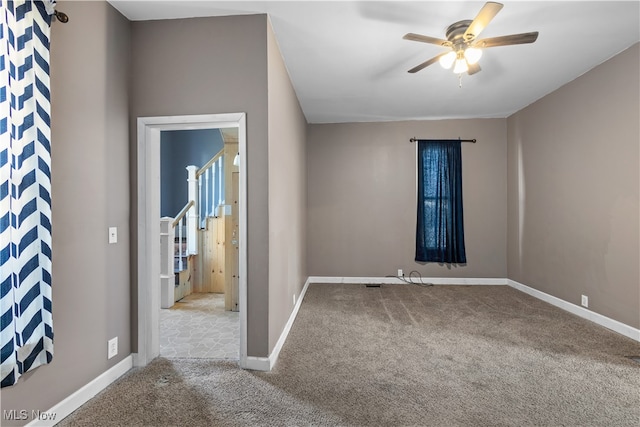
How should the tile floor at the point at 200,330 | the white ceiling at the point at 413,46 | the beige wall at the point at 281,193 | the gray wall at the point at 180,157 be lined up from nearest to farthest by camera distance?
the white ceiling at the point at 413,46, the beige wall at the point at 281,193, the tile floor at the point at 200,330, the gray wall at the point at 180,157

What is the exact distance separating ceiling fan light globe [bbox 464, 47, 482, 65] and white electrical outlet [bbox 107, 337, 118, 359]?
3.41 meters

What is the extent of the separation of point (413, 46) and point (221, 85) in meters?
1.78

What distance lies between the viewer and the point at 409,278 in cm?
495

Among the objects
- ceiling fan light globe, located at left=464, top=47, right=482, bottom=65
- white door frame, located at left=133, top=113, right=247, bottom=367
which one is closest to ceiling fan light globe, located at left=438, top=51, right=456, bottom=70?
ceiling fan light globe, located at left=464, top=47, right=482, bottom=65

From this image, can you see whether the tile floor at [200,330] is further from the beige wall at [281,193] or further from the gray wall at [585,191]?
the gray wall at [585,191]

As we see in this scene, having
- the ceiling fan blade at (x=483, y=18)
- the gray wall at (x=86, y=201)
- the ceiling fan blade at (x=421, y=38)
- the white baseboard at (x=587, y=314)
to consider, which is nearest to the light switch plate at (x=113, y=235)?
the gray wall at (x=86, y=201)

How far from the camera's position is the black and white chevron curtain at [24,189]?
4.71 feet

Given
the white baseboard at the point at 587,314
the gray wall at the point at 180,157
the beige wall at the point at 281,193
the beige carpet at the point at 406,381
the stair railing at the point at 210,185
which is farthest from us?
the gray wall at the point at 180,157

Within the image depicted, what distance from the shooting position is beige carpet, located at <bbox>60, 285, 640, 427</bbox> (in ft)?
5.75

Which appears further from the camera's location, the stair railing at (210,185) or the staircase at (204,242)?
the stair railing at (210,185)

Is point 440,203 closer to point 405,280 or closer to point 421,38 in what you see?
point 405,280

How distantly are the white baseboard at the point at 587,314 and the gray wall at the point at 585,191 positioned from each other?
0.06m

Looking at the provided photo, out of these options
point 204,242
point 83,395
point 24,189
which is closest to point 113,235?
point 24,189

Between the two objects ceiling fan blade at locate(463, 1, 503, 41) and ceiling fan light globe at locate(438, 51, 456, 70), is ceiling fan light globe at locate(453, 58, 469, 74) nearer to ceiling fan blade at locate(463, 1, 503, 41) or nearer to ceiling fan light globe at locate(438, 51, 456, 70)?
ceiling fan light globe at locate(438, 51, 456, 70)
